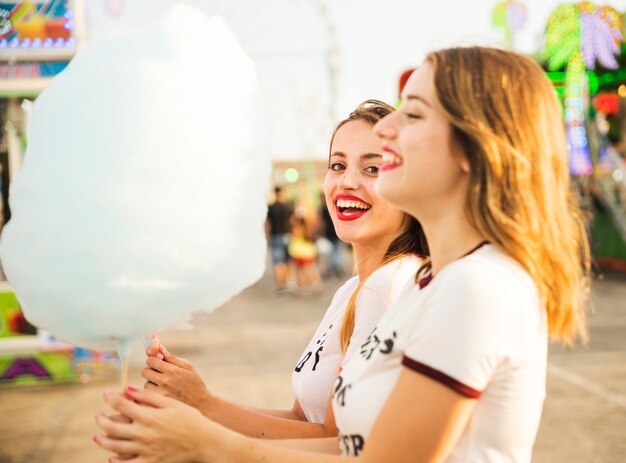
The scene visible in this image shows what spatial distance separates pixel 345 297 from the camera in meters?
1.93

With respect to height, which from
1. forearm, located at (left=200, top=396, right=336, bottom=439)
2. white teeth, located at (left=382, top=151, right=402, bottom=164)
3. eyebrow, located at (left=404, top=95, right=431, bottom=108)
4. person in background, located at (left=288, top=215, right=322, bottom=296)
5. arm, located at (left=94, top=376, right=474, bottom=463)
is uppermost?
eyebrow, located at (left=404, top=95, right=431, bottom=108)

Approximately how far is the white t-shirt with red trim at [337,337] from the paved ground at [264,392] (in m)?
2.86

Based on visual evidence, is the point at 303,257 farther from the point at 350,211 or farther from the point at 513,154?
the point at 513,154

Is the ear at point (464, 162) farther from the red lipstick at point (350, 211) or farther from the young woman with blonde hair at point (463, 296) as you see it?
the red lipstick at point (350, 211)

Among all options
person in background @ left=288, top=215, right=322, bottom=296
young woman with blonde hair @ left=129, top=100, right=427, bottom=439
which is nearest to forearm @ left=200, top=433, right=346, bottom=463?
young woman with blonde hair @ left=129, top=100, right=427, bottom=439

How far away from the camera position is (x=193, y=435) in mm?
1312

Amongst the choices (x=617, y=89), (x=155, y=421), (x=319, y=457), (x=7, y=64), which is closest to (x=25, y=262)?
(x=155, y=421)

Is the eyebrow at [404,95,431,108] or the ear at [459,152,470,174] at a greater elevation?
the eyebrow at [404,95,431,108]

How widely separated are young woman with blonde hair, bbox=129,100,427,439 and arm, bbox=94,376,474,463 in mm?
298

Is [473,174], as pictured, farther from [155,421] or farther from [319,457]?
[155,421]

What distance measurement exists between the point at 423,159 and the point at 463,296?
279 mm

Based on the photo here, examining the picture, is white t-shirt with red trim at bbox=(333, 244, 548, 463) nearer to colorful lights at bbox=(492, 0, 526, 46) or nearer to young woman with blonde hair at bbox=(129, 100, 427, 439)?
young woman with blonde hair at bbox=(129, 100, 427, 439)

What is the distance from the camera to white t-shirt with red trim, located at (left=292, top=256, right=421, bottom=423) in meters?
1.68

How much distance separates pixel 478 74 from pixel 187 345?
6.81 m
